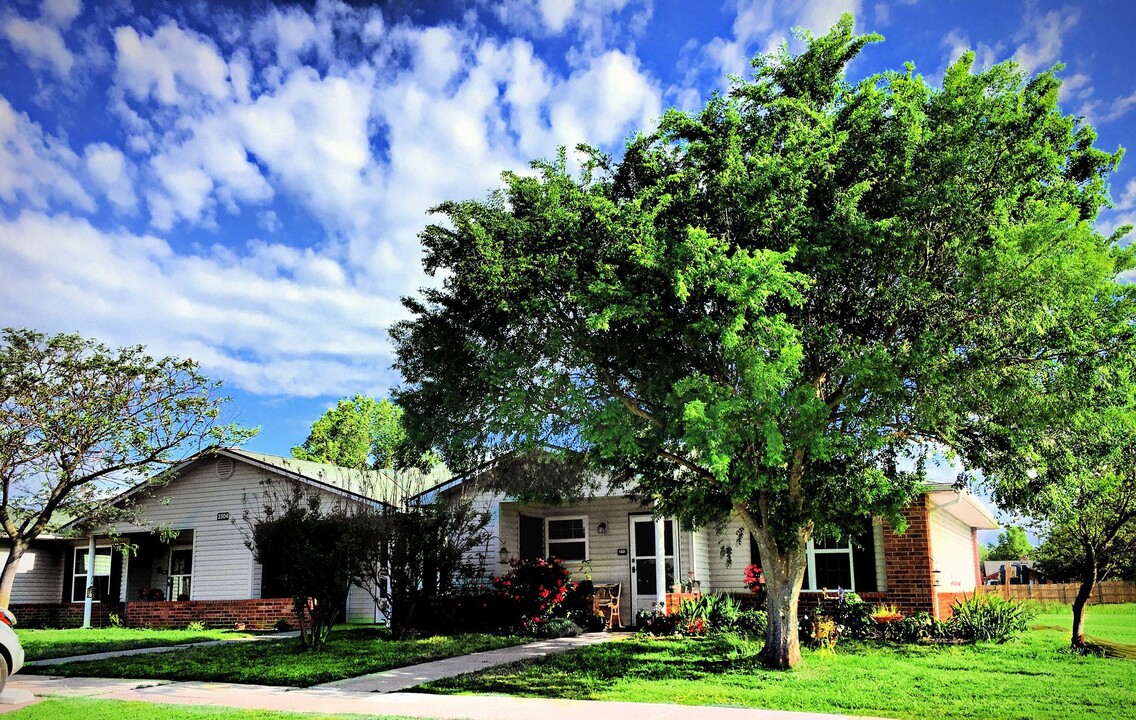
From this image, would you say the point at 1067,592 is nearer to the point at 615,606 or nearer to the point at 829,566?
the point at 829,566

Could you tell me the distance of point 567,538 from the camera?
797 inches

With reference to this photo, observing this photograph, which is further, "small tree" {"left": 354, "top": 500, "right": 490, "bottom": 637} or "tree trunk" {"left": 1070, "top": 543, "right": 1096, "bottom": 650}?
"small tree" {"left": 354, "top": 500, "right": 490, "bottom": 637}

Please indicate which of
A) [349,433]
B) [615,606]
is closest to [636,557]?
[615,606]

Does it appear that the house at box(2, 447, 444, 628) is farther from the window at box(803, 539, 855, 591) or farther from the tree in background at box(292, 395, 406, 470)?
the tree in background at box(292, 395, 406, 470)

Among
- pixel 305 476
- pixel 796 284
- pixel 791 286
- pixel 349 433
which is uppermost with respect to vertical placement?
pixel 349 433

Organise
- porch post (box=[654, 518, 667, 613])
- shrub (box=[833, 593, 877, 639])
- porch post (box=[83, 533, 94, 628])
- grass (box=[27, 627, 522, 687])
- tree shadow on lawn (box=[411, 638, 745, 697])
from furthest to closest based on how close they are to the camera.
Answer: porch post (box=[83, 533, 94, 628]) → porch post (box=[654, 518, 667, 613]) → shrub (box=[833, 593, 877, 639]) → grass (box=[27, 627, 522, 687]) → tree shadow on lawn (box=[411, 638, 745, 697])

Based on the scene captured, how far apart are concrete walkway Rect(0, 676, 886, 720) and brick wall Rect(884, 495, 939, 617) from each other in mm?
9395

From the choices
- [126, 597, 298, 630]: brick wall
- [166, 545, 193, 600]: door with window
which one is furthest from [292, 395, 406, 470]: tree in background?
[126, 597, 298, 630]: brick wall

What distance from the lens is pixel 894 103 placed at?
34.6 ft

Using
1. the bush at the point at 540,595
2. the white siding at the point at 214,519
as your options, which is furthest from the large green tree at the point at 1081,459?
the white siding at the point at 214,519

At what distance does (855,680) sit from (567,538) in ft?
34.0

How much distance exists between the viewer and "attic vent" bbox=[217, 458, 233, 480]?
2297 cm

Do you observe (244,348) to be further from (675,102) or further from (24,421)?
(675,102)

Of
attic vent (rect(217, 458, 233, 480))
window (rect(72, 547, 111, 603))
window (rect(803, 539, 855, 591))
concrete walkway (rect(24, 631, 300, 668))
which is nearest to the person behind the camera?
concrete walkway (rect(24, 631, 300, 668))
